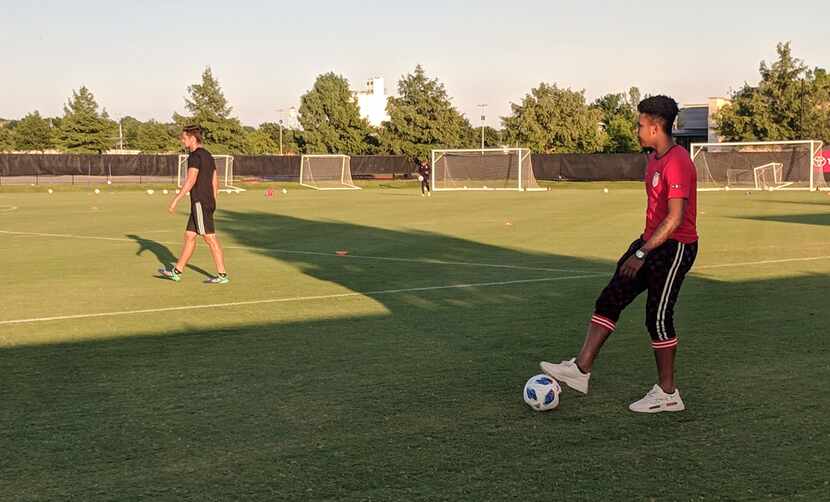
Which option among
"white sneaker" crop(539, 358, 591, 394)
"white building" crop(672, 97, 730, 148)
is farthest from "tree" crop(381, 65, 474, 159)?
"white sneaker" crop(539, 358, 591, 394)

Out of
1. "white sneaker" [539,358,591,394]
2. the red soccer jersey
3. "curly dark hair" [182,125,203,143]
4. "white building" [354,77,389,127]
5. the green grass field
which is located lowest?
the green grass field

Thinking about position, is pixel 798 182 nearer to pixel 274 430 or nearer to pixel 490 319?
pixel 490 319

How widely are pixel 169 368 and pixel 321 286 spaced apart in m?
4.63

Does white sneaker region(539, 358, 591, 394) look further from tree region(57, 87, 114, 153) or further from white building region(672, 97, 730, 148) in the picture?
white building region(672, 97, 730, 148)

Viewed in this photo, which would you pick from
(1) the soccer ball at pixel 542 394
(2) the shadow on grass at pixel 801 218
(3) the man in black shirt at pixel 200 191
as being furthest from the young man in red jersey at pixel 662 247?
(2) the shadow on grass at pixel 801 218

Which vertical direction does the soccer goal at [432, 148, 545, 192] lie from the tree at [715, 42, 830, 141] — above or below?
below

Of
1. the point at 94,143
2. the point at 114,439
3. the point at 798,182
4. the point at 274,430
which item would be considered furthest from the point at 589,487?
the point at 94,143

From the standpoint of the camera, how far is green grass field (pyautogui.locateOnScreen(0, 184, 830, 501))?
14.3 feet

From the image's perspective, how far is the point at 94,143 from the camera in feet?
271

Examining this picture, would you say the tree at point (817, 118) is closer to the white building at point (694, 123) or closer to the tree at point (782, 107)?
the tree at point (782, 107)

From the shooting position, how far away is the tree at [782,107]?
61.1 meters

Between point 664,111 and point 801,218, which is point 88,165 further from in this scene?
point 664,111

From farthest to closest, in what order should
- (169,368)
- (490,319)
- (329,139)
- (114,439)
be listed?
(329,139) < (490,319) < (169,368) < (114,439)

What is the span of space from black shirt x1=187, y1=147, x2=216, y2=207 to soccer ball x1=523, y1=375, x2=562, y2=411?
702 centimetres
